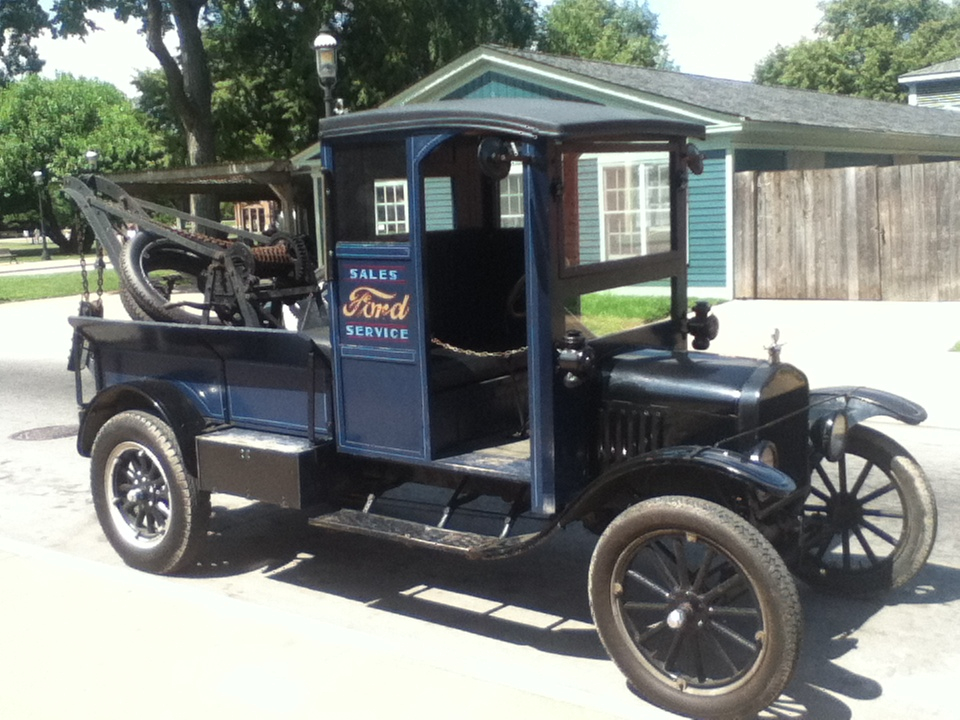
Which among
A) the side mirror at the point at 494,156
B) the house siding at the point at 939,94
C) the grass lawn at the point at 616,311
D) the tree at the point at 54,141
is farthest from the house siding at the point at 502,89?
the tree at the point at 54,141

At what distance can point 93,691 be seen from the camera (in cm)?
451

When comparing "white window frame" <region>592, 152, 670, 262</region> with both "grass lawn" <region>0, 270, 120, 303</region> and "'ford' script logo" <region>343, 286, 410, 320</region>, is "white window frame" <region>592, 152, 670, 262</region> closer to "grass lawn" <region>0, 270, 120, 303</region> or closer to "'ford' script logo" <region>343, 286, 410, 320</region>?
"'ford' script logo" <region>343, 286, 410, 320</region>

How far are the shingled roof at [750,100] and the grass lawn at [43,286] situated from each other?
1100 centimetres

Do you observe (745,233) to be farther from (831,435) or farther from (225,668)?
(225,668)

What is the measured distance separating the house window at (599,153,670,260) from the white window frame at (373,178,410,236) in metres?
0.87

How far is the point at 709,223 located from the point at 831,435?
47.6 feet

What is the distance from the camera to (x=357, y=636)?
5.00m

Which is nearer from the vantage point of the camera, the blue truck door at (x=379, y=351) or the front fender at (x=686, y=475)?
the front fender at (x=686, y=475)

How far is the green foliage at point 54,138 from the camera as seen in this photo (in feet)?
180

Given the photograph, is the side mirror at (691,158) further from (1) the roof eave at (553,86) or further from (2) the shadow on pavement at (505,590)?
(1) the roof eave at (553,86)

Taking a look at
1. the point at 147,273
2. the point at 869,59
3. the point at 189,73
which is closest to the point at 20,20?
the point at 189,73

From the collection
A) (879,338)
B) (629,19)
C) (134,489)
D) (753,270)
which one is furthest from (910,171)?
(629,19)

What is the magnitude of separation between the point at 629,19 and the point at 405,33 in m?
59.1

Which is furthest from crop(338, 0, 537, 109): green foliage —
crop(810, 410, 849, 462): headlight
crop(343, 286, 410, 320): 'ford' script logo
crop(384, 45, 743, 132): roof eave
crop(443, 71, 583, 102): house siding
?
crop(810, 410, 849, 462): headlight
